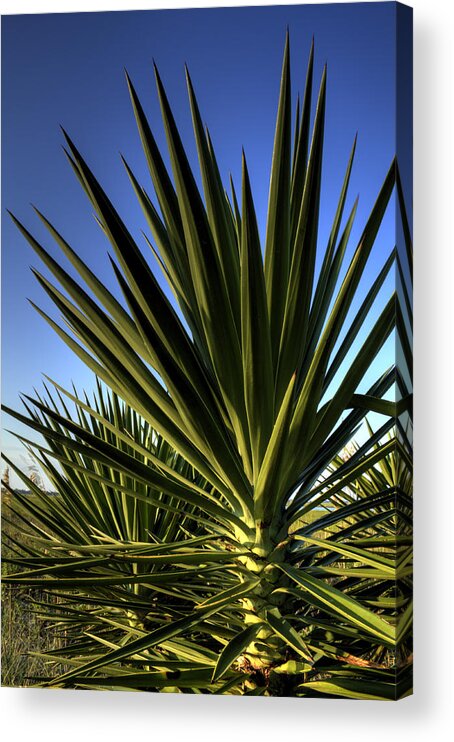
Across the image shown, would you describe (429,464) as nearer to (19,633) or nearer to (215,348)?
(215,348)

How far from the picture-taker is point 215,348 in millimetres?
1664

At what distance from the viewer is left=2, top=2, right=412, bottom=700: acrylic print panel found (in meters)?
1.65

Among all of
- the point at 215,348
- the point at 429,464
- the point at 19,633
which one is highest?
the point at 215,348

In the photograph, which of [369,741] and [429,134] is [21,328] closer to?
[429,134]

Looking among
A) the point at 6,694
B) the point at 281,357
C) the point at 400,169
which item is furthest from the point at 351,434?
the point at 6,694

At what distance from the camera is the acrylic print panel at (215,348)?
1.65 meters

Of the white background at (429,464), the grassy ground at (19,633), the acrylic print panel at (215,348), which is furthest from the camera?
the grassy ground at (19,633)

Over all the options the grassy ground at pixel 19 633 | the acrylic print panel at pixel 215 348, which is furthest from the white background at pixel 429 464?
the grassy ground at pixel 19 633

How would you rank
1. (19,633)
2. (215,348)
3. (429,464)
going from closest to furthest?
(215,348) → (429,464) → (19,633)

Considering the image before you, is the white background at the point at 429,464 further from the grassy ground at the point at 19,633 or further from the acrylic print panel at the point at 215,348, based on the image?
the grassy ground at the point at 19,633

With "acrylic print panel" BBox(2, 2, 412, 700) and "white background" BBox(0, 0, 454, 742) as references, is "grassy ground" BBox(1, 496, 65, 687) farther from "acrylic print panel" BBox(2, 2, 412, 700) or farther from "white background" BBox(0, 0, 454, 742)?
"white background" BBox(0, 0, 454, 742)

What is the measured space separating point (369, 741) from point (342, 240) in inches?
38.5

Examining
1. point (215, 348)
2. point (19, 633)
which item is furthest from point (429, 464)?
point (19, 633)

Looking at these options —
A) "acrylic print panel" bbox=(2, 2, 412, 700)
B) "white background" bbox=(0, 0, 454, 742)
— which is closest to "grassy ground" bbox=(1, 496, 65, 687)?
"acrylic print panel" bbox=(2, 2, 412, 700)
